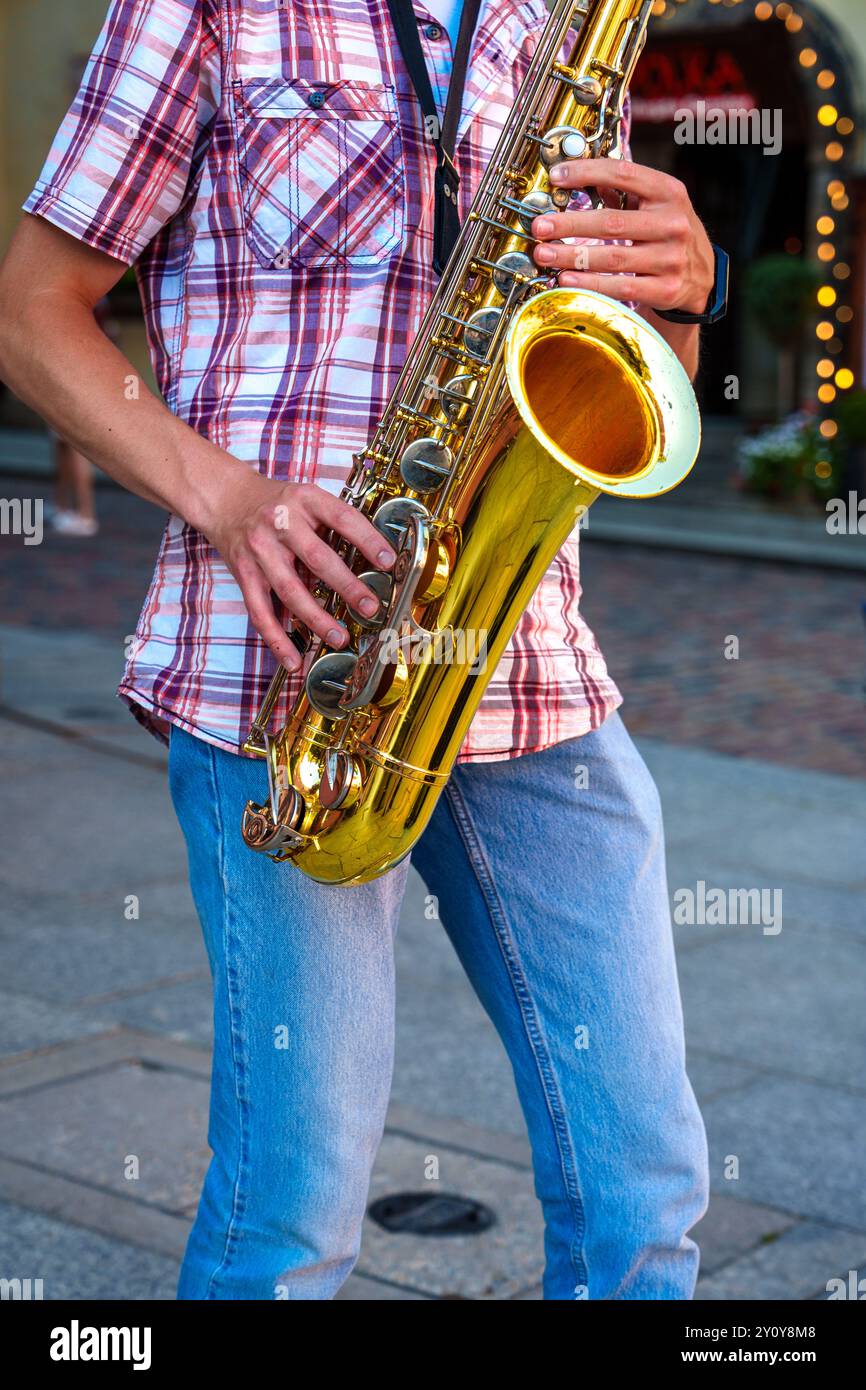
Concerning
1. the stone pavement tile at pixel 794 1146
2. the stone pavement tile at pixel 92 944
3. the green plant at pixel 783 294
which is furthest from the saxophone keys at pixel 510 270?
the green plant at pixel 783 294

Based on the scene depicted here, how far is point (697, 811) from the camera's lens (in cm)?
619

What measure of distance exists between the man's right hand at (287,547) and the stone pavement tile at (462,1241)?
1.71 m

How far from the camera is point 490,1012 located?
2.07m

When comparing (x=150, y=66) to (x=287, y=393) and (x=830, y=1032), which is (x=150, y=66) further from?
(x=830, y=1032)

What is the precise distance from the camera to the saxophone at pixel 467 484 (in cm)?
180

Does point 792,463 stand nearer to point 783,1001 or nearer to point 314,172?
point 783,1001

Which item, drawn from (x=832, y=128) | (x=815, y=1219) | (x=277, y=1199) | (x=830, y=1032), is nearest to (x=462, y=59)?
(x=277, y=1199)

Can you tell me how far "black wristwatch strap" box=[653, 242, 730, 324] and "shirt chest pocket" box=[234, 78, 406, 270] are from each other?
1.10ft

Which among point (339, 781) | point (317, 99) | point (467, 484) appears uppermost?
point (317, 99)

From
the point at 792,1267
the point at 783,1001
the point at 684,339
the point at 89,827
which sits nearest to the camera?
the point at 684,339

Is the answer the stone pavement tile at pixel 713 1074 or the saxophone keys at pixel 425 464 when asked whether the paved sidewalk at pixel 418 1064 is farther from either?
the saxophone keys at pixel 425 464

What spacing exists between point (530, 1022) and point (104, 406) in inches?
32.9

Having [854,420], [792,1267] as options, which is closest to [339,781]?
[792,1267]

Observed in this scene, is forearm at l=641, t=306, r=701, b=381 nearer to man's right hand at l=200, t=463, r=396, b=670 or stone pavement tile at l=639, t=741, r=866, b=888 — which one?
man's right hand at l=200, t=463, r=396, b=670
